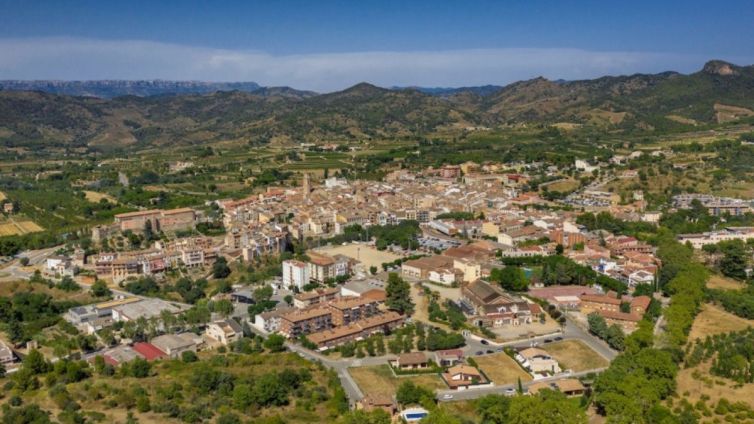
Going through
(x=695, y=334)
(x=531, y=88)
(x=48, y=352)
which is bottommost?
(x=48, y=352)

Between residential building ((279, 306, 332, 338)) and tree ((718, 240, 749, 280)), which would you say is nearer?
residential building ((279, 306, 332, 338))

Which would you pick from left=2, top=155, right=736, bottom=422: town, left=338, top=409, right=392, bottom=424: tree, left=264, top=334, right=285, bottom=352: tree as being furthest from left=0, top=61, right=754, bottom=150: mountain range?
left=338, top=409, right=392, bottom=424: tree

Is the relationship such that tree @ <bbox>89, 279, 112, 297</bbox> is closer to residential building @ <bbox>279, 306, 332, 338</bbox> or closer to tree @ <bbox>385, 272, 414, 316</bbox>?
residential building @ <bbox>279, 306, 332, 338</bbox>

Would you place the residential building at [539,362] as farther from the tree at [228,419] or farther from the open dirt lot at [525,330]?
the tree at [228,419]

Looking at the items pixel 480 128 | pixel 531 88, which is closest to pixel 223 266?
pixel 480 128

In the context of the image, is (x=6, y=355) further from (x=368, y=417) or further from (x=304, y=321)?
(x=368, y=417)

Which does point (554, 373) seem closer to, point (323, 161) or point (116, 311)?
point (116, 311)

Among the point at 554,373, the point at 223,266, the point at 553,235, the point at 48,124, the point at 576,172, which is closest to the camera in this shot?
the point at 554,373

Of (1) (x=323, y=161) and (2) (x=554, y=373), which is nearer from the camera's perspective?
(2) (x=554, y=373)
